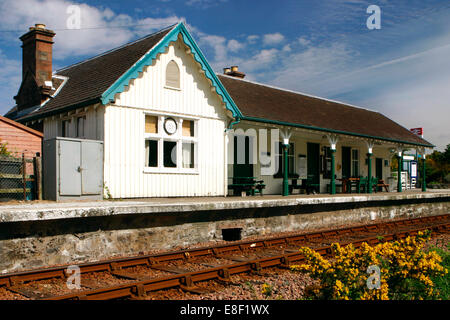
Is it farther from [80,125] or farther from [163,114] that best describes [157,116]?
[80,125]

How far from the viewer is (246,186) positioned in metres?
16.4

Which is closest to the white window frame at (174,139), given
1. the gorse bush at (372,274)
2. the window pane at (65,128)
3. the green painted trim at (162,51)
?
the green painted trim at (162,51)

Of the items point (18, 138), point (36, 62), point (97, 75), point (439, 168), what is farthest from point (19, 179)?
point (439, 168)

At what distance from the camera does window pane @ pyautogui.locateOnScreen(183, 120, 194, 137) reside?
47.3 ft

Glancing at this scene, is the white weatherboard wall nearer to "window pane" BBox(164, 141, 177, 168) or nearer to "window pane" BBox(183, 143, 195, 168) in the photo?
"window pane" BBox(183, 143, 195, 168)

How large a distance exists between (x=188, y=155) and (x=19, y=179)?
17.6 feet

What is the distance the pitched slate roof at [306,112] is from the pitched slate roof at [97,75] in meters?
4.30

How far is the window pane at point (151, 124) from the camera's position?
13445mm

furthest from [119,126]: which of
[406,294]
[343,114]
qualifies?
[343,114]

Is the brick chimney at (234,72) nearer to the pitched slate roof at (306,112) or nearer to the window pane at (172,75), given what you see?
the pitched slate roof at (306,112)

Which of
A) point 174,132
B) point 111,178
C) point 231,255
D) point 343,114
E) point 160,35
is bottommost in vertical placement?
point 231,255

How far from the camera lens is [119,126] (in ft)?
41.3

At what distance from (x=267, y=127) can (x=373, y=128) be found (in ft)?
27.6
